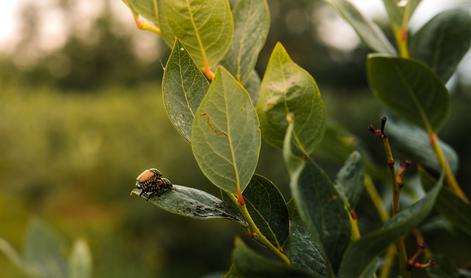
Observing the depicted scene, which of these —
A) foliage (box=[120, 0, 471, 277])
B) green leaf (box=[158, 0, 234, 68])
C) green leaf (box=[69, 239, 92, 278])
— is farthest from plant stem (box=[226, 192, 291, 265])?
green leaf (box=[69, 239, 92, 278])

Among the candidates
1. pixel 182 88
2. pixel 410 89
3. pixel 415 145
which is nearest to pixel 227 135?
pixel 182 88

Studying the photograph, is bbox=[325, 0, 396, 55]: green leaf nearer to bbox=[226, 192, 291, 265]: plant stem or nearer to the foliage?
the foliage

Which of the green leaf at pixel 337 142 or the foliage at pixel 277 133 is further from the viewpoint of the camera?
the green leaf at pixel 337 142

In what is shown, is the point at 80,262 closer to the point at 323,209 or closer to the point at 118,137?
the point at 323,209

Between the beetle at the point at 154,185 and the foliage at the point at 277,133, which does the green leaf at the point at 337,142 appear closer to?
the foliage at the point at 277,133

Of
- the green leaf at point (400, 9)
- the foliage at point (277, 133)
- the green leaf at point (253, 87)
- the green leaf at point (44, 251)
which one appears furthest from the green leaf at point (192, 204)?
the green leaf at point (44, 251)
